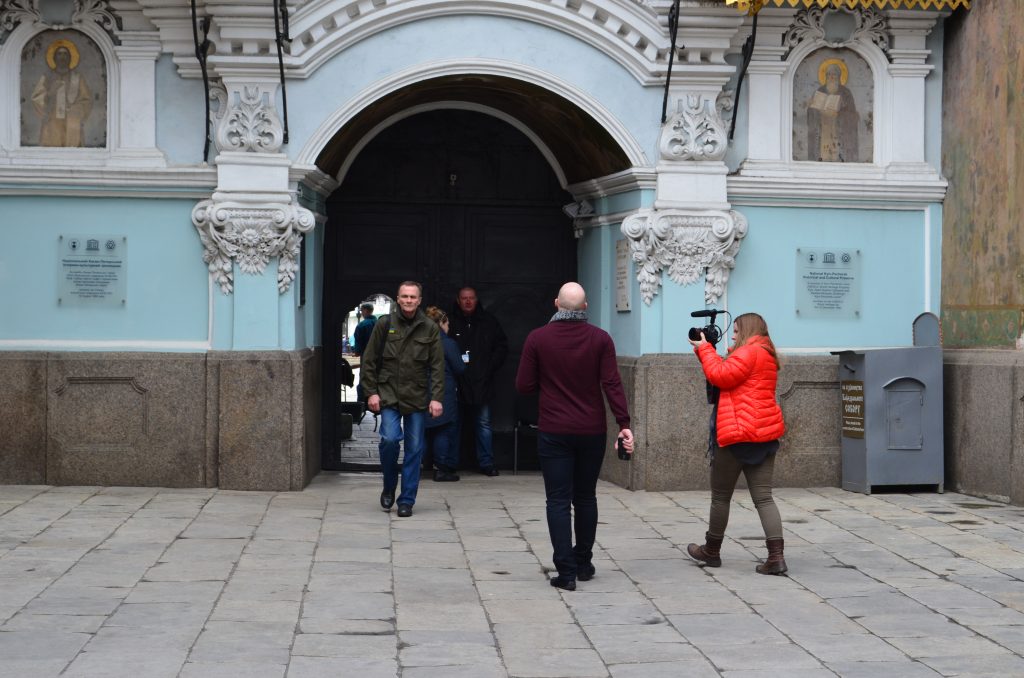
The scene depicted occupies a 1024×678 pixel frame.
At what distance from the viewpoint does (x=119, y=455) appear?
41.7 feet

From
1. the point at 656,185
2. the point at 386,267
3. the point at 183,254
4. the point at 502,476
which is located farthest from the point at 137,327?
the point at 656,185

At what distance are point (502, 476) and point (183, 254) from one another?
3812mm

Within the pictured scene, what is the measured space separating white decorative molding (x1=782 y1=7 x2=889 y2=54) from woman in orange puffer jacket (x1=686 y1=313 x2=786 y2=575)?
521cm

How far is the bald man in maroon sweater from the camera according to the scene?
28.1ft

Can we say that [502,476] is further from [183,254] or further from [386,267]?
[183,254]

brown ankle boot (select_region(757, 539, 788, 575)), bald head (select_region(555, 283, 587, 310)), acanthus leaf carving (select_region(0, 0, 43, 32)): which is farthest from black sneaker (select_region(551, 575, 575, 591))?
acanthus leaf carving (select_region(0, 0, 43, 32))

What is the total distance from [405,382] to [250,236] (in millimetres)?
2274

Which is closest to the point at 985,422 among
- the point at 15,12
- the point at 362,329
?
the point at 362,329

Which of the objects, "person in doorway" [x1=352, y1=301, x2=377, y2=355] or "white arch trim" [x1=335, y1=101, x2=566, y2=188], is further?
"person in doorway" [x1=352, y1=301, x2=377, y2=355]

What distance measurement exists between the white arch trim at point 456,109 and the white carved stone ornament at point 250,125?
1.74m

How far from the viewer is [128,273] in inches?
508

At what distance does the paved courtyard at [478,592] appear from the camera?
669 cm

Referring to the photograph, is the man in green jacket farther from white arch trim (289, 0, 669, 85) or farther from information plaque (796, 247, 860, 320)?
information plaque (796, 247, 860, 320)

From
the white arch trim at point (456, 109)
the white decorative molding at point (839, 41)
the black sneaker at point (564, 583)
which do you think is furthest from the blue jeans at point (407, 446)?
the white decorative molding at point (839, 41)
